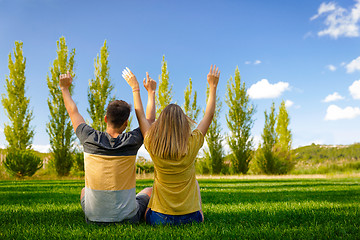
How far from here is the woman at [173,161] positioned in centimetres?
287

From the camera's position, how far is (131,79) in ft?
11.3

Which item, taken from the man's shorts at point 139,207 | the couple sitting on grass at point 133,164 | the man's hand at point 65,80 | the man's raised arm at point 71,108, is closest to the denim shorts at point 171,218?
the couple sitting on grass at point 133,164

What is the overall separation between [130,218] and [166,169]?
2.69ft

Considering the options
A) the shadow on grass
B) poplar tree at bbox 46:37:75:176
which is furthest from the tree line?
the shadow on grass

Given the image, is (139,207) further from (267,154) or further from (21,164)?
(267,154)

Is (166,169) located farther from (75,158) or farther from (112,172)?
(75,158)

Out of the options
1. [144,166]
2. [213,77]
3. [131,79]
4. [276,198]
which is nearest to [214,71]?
[213,77]

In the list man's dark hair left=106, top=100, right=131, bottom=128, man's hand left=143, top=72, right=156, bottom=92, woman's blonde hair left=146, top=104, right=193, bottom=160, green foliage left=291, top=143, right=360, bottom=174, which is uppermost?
man's hand left=143, top=72, right=156, bottom=92

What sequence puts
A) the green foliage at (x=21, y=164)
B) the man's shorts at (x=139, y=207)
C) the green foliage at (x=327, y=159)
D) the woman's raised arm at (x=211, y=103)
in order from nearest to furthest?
the woman's raised arm at (x=211, y=103) < the man's shorts at (x=139, y=207) < the green foliage at (x=21, y=164) < the green foliage at (x=327, y=159)

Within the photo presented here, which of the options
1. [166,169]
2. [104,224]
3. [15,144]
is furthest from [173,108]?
[15,144]

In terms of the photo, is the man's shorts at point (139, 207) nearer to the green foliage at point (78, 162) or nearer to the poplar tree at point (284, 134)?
the green foliage at point (78, 162)

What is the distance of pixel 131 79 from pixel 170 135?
97 centimetres

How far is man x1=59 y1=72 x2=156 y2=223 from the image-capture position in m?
3.01

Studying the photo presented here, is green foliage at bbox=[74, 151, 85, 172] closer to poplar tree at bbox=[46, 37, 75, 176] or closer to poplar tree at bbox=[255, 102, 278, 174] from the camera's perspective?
poplar tree at bbox=[46, 37, 75, 176]
